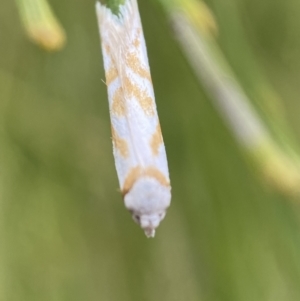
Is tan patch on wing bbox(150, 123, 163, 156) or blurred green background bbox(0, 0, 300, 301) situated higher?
tan patch on wing bbox(150, 123, 163, 156)

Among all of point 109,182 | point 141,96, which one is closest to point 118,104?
point 141,96

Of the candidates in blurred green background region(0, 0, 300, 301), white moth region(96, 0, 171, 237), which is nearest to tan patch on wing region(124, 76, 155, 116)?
white moth region(96, 0, 171, 237)

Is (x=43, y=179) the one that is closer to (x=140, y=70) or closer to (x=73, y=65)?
(x=73, y=65)

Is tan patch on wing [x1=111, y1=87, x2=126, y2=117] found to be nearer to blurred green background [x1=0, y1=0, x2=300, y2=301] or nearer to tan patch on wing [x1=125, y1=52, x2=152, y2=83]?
tan patch on wing [x1=125, y1=52, x2=152, y2=83]

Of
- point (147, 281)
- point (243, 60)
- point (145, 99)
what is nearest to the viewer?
point (145, 99)

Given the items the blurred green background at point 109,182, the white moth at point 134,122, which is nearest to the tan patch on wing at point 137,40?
the white moth at point 134,122

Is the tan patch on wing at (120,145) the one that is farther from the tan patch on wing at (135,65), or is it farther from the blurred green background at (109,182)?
the blurred green background at (109,182)

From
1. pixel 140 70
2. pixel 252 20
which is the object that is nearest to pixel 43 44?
pixel 140 70

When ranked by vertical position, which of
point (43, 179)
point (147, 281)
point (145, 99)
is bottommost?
point (147, 281)
